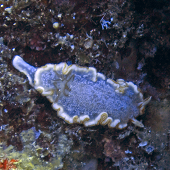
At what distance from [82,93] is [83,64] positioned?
605 mm

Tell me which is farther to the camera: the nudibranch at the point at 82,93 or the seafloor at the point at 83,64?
the nudibranch at the point at 82,93

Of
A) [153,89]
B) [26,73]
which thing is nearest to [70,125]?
[26,73]

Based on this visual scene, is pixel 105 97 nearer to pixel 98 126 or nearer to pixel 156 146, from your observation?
pixel 98 126

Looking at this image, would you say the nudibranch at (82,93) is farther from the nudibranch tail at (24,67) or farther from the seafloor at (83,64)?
the seafloor at (83,64)

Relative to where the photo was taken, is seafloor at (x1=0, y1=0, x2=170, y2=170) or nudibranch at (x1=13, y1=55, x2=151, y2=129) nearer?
seafloor at (x1=0, y1=0, x2=170, y2=170)

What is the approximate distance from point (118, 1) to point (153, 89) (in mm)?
1713

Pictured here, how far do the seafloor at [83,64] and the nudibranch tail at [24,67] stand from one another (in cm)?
8

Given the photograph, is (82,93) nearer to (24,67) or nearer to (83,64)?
(83,64)

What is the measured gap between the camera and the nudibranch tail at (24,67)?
8.61 feet

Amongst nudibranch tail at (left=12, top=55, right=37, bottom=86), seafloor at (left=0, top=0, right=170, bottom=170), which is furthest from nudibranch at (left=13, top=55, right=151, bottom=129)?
seafloor at (left=0, top=0, right=170, bottom=170)

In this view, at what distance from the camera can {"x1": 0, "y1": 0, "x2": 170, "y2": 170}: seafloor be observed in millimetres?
2600

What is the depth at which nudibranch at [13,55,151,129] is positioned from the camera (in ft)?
8.88

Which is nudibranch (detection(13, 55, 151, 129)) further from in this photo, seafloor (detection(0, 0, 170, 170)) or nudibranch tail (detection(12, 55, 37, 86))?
seafloor (detection(0, 0, 170, 170))

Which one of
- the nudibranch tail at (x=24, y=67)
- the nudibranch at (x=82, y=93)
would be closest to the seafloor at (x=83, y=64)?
the nudibranch tail at (x=24, y=67)
